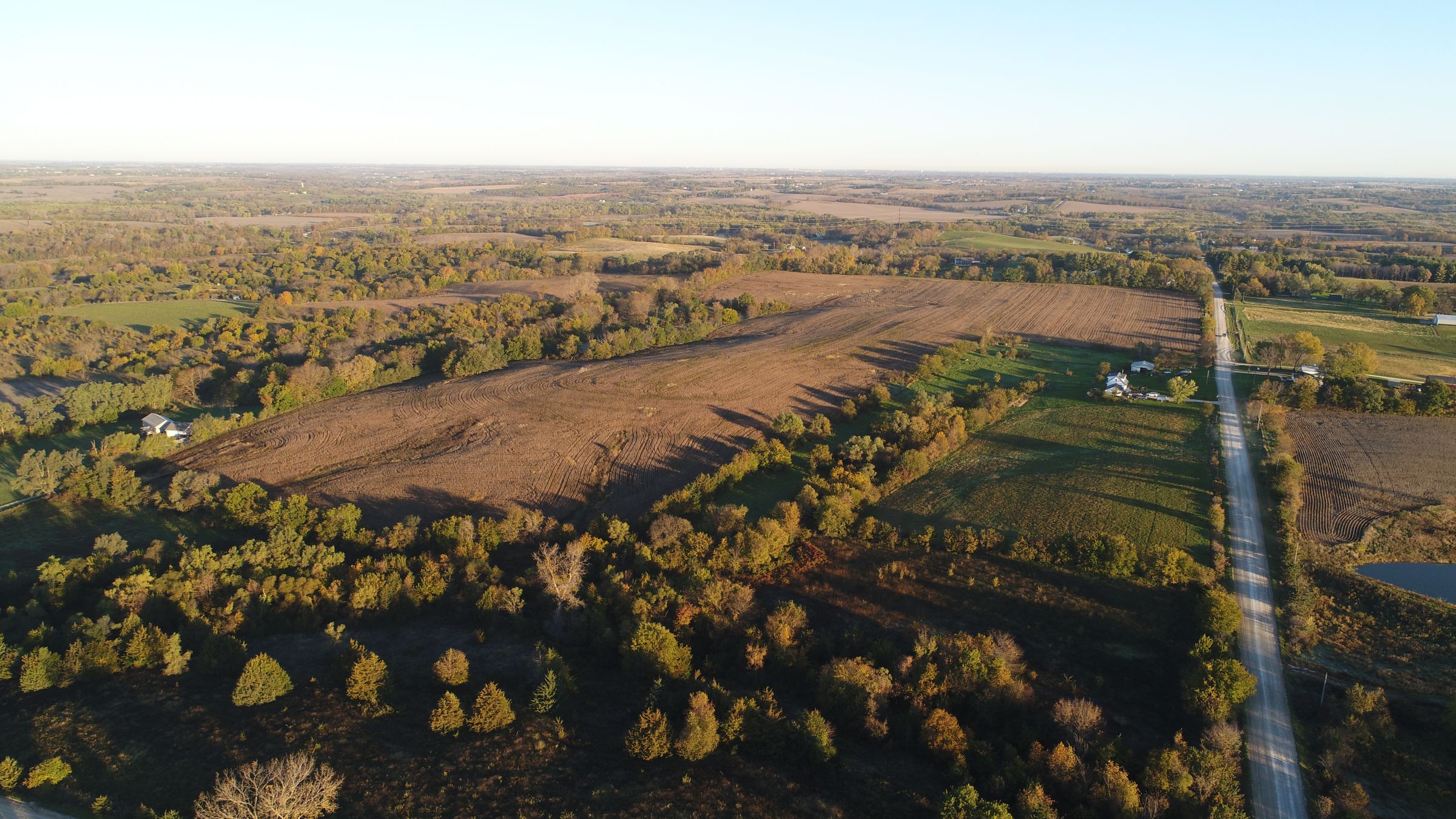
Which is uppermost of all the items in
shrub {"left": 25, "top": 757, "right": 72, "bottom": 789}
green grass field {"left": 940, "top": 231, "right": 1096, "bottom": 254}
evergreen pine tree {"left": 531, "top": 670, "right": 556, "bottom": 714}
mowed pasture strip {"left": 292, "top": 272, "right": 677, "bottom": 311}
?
green grass field {"left": 940, "top": 231, "right": 1096, "bottom": 254}

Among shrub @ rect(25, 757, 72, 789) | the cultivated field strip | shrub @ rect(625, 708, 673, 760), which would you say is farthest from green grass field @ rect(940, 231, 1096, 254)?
shrub @ rect(25, 757, 72, 789)

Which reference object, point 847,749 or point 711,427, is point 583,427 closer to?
point 711,427

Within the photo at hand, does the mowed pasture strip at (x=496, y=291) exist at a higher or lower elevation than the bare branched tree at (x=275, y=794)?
higher

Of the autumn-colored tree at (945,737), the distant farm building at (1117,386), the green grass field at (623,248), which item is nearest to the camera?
the autumn-colored tree at (945,737)

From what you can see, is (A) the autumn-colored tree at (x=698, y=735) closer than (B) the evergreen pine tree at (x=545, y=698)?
Yes

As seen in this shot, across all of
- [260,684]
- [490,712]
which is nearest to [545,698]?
[490,712]

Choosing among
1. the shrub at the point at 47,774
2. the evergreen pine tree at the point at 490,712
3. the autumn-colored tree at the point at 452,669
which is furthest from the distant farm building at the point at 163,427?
the evergreen pine tree at the point at 490,712

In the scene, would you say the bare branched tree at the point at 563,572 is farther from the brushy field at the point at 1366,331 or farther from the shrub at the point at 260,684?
the brushy field at the point at 1366,331

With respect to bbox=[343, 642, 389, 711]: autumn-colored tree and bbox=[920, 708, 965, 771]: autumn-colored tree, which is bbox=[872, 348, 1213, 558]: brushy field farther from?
bbox=[343, 642, 389, 711]: autumn-colored tree
